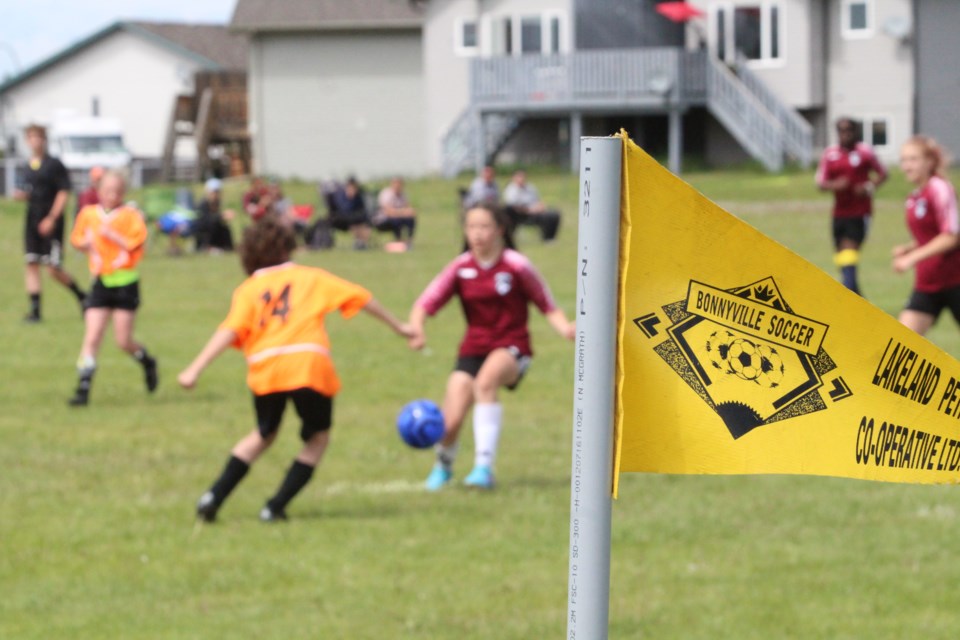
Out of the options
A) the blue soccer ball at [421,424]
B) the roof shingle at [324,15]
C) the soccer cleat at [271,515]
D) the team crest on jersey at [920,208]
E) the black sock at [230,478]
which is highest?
the roof shingle at [324,15]

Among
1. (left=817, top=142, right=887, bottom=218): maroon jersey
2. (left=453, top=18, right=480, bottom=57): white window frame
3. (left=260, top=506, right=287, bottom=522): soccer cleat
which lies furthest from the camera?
(left=453, top=18, right=480, bottom=57): white window frame

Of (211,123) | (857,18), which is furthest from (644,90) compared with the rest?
(211,123)

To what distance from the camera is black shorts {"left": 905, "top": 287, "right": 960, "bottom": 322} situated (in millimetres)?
10305

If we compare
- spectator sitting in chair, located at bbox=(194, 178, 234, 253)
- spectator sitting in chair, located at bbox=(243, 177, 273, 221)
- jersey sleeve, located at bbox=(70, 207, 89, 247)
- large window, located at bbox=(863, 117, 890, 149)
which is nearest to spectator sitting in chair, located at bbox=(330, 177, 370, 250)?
spectator sitting in chair, located at bbox=(243, 177, 273, 221)

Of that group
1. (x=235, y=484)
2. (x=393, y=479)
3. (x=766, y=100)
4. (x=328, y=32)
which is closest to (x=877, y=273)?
(x=393, y=479)

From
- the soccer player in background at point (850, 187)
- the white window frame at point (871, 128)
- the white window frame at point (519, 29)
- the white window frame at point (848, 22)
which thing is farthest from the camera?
the white window frame at point (519, 29)

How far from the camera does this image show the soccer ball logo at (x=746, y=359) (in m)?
2.79

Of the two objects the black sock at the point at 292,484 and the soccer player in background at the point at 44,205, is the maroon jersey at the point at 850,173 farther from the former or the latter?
the black sock at the point at 292,484

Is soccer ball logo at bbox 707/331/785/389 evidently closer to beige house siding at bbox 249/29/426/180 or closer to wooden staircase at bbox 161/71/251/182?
beige house siding at bbox 249/29/426/180

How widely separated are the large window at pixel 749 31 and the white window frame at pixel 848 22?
1.71 m

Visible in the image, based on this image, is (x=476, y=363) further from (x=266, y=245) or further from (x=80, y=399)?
(x=80, y=399)

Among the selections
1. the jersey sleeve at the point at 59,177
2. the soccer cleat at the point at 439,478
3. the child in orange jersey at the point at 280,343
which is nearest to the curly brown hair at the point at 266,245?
the child in orange jersey at the point at 280,343

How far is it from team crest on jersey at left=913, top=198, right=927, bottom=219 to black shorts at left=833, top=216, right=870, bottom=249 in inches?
235

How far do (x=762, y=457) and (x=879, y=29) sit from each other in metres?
42.6
